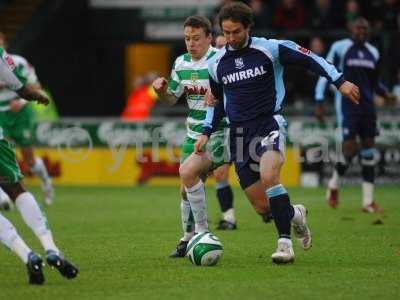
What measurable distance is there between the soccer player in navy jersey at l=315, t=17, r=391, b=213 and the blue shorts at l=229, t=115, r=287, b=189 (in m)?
5.53

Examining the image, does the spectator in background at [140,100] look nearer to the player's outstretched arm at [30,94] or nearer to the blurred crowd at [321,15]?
the blurred crowd at [321,15]

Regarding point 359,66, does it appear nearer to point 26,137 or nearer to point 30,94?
point 26,137

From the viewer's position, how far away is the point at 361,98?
1523cm

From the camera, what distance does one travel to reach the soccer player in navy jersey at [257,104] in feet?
31.3

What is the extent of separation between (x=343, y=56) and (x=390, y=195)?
393 cm

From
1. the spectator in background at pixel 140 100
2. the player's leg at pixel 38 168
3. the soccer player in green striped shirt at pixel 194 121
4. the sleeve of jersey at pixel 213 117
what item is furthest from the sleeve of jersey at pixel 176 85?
the spectator in background at pixel 140 100

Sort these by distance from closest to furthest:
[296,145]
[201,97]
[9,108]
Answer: [201,97]
[9,108]
[296,145]

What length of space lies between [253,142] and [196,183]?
70 centimetres

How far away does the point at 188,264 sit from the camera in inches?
390

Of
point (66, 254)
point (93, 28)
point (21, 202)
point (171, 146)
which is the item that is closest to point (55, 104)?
point (93, 28)

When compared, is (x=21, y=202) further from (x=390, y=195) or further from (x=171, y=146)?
(x=171, y=146)

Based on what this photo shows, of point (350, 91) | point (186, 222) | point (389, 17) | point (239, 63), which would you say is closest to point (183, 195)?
point (186, 222)

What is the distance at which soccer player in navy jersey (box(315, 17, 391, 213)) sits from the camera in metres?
15.2

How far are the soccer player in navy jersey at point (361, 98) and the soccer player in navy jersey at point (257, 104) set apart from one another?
5.42m
